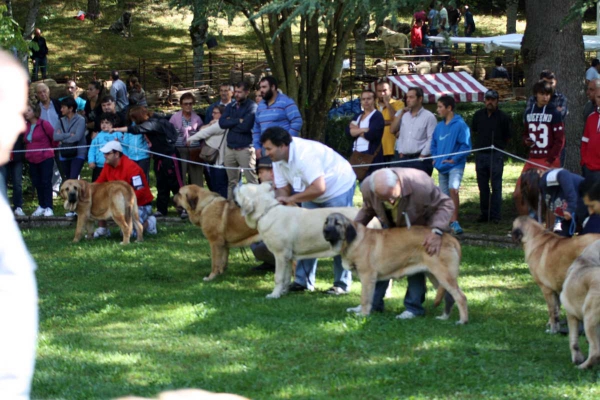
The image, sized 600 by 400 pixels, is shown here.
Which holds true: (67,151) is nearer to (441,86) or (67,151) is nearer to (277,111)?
(277,111)

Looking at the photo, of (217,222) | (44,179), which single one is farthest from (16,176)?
(217,222)

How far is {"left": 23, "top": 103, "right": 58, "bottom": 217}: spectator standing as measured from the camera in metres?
14.5

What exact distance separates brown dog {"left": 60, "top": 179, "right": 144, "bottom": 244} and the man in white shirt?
371 cm

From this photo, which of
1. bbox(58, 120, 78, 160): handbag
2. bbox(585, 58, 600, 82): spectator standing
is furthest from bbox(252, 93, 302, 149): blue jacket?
bbox(585, 58, 600, 82): spectator standing

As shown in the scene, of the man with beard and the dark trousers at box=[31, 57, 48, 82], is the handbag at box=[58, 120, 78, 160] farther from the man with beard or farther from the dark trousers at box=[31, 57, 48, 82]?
the dark trousers at box=[31, 57, 48, 82]

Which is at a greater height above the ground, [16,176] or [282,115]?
[282,115]

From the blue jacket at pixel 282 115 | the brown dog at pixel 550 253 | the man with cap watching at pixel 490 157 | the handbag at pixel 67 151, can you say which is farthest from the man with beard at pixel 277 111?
the brown dog at pixel 550 253

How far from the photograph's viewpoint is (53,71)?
3575 cm

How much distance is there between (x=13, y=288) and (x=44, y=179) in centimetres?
1276

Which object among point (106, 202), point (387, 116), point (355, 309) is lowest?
point (355, 309)

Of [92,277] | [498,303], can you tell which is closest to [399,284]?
[498,303]

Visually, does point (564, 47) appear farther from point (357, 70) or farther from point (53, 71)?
point (53, 71)

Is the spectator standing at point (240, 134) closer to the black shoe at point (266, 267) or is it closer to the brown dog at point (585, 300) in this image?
the black shoe at point (266, 267)

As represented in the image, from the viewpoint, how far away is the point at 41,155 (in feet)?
47.6
